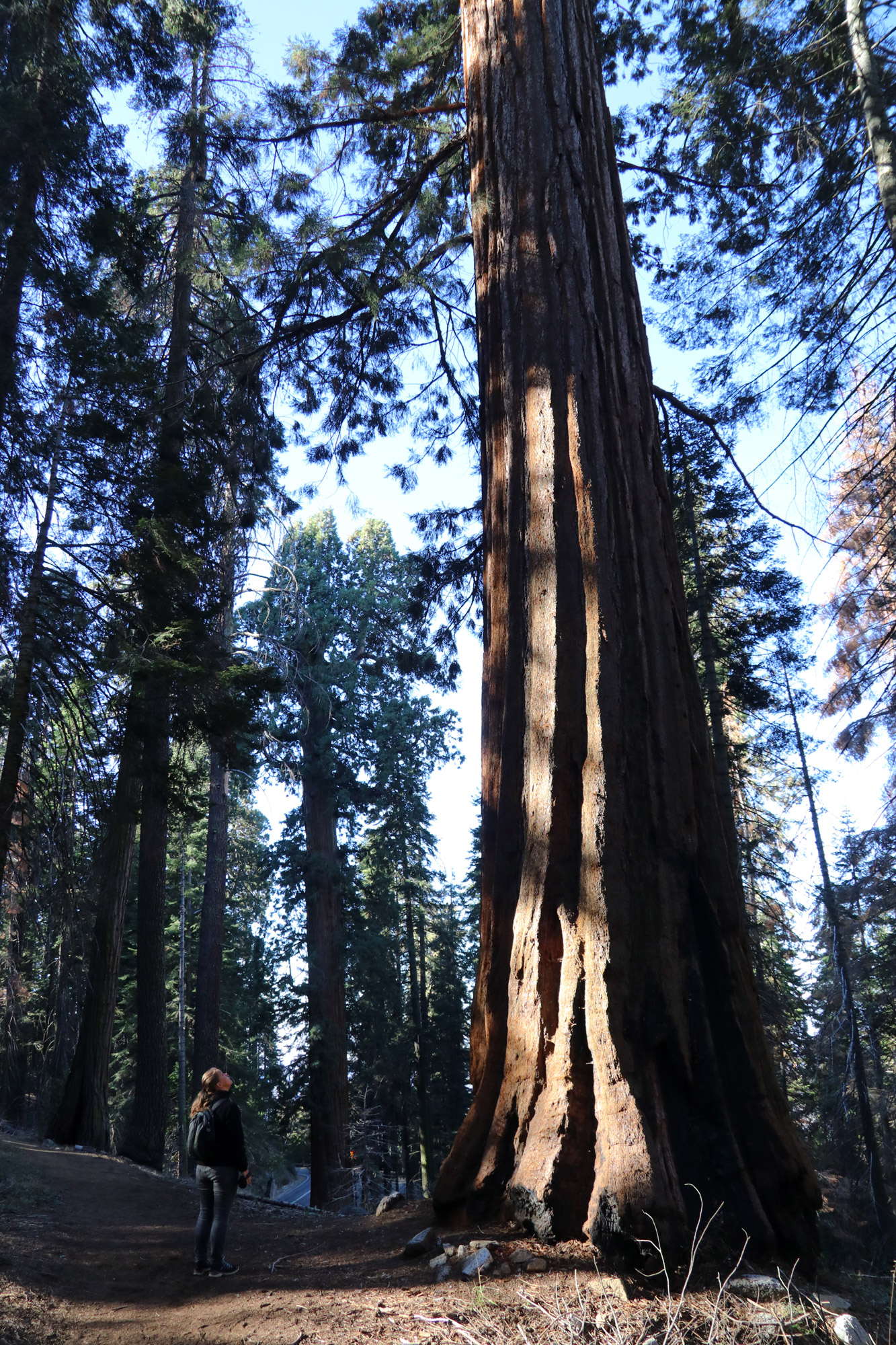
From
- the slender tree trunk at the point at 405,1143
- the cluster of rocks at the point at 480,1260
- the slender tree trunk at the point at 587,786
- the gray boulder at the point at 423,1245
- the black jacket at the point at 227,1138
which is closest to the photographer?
the cluster of rocks at the point at 480,1260

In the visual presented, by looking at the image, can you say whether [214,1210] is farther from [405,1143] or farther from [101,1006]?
[405,1143]

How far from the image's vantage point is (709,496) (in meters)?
10.8

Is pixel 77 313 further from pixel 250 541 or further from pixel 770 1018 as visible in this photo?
pixel 770 1018

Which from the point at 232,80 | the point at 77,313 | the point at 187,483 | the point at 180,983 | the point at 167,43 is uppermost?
the point at 232,80

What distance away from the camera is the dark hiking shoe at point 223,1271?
4277mm

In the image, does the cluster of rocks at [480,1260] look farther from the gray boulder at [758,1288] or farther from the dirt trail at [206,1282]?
the gray boulder at [758,1288]

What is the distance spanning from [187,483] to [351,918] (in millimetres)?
12838

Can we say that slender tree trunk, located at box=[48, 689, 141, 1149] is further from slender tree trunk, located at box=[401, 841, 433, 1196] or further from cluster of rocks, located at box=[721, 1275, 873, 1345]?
slender tree trunk, located at box=[401, 841, 433, 1196]

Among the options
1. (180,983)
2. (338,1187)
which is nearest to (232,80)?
(338,1187)

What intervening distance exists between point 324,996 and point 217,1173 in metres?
12.5

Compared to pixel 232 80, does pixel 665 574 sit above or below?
below

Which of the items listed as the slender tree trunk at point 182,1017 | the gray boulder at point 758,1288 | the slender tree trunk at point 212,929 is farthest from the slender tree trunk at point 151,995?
the slender tree trunk at point 182,1017

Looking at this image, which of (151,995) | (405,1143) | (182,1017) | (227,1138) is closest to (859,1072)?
(151,995)

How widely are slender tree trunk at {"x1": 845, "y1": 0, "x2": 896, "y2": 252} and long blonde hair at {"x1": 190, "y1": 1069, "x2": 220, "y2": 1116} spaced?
6.35m
